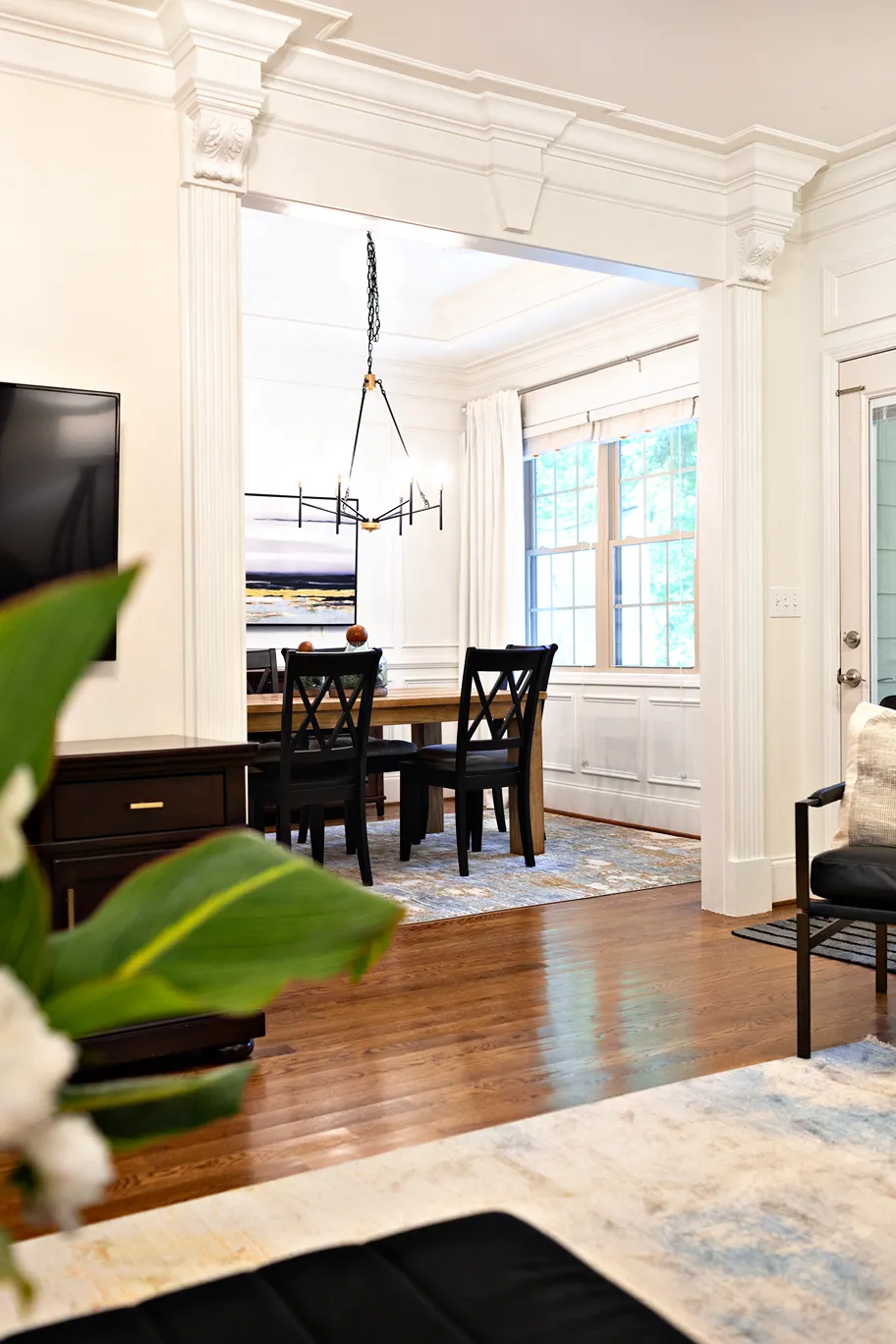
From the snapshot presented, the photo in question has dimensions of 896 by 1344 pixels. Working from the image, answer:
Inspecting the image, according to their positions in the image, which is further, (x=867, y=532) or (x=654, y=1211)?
(x=867, y=532)

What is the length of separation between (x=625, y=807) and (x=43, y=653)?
253 inches

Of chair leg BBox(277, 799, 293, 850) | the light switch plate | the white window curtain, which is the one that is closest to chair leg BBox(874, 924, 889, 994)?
the light switch plate

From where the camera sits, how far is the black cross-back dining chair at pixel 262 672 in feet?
21.1

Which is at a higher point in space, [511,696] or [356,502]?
[356,502]

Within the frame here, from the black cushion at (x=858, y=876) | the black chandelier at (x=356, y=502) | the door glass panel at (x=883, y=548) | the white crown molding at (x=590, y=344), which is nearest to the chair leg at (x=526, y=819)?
the door glass panel at (x=883, y=548)

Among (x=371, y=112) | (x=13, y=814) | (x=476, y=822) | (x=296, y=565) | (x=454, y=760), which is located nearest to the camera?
(x=13, y=814)

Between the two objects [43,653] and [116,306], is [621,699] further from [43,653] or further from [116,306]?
[43,653]

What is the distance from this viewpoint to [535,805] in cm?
564

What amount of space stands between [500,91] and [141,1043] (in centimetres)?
309

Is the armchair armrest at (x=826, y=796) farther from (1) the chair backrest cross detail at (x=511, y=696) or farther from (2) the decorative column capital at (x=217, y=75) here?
(2) the decorative column capital at (x=217, y=75)

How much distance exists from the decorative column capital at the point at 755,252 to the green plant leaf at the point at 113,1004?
4.50 meters

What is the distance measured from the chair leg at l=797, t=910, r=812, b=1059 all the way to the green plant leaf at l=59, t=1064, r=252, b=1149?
2.53 meters

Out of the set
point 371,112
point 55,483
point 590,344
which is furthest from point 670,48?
point 590,344

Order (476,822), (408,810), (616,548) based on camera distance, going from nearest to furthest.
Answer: (408,810) → (476,822) → (616,548)
